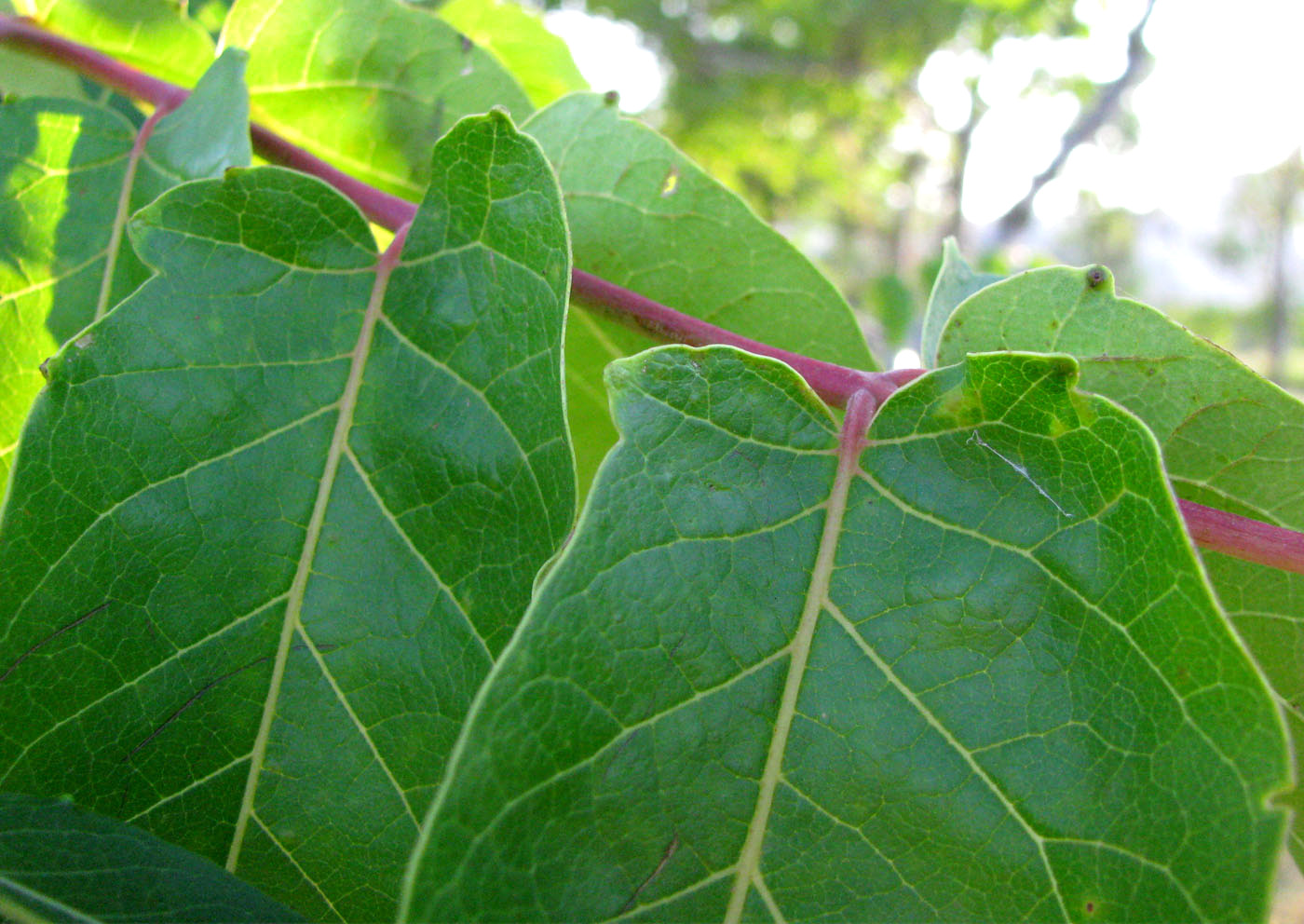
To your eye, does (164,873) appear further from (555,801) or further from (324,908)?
(555,801)

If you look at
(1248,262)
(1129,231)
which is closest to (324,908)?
(1129,231)

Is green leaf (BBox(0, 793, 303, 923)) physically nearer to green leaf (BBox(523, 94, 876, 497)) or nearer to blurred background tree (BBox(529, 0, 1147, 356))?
green leaf (BBox(523, 94, 876, 497))

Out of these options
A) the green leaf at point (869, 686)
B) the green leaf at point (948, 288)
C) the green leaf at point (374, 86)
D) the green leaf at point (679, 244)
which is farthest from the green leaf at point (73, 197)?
the green leaf at point (948, 288)

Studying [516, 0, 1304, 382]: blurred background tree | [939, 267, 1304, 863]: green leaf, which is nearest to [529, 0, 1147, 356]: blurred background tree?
[516, 0, 1304, 382]: blurred background tree

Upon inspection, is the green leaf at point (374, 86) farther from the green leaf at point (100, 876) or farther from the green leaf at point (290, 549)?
the green leaf at point (100, 876)

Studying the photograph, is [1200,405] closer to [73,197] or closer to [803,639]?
[803,639]

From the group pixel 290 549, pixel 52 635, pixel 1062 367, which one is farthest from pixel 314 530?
pixel 1062 367
